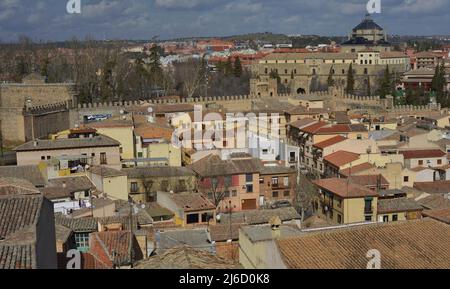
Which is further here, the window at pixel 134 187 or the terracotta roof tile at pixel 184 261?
the window at pixel 134 187

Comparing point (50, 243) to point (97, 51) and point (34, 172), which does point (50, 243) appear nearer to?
point (34, 172)

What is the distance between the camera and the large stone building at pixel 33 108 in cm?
1193

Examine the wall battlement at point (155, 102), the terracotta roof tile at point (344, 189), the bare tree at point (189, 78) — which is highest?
the bare tree at point (189, 78)

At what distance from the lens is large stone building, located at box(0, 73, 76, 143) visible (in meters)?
11.9

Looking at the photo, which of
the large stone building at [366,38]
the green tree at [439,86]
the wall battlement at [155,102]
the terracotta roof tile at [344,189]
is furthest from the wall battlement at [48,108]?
the large stone building at [366,38]

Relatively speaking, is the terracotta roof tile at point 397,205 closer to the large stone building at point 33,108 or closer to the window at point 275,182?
the window at point 275,182

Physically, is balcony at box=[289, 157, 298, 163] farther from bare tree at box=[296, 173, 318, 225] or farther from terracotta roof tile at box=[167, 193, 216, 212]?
terracotta roof tile at box=[167, 193, 216, 212]

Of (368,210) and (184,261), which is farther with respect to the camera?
(368,210)

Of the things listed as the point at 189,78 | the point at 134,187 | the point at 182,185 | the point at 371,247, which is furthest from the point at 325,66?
the point at 371,247

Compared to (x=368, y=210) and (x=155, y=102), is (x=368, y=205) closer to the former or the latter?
(x=368, y=210)

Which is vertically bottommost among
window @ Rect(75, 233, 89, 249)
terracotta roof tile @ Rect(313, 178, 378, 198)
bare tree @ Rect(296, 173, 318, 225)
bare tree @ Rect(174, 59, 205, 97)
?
bare tree @ Rect(296, 173, 318, 225)

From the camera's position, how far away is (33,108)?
1234cm
